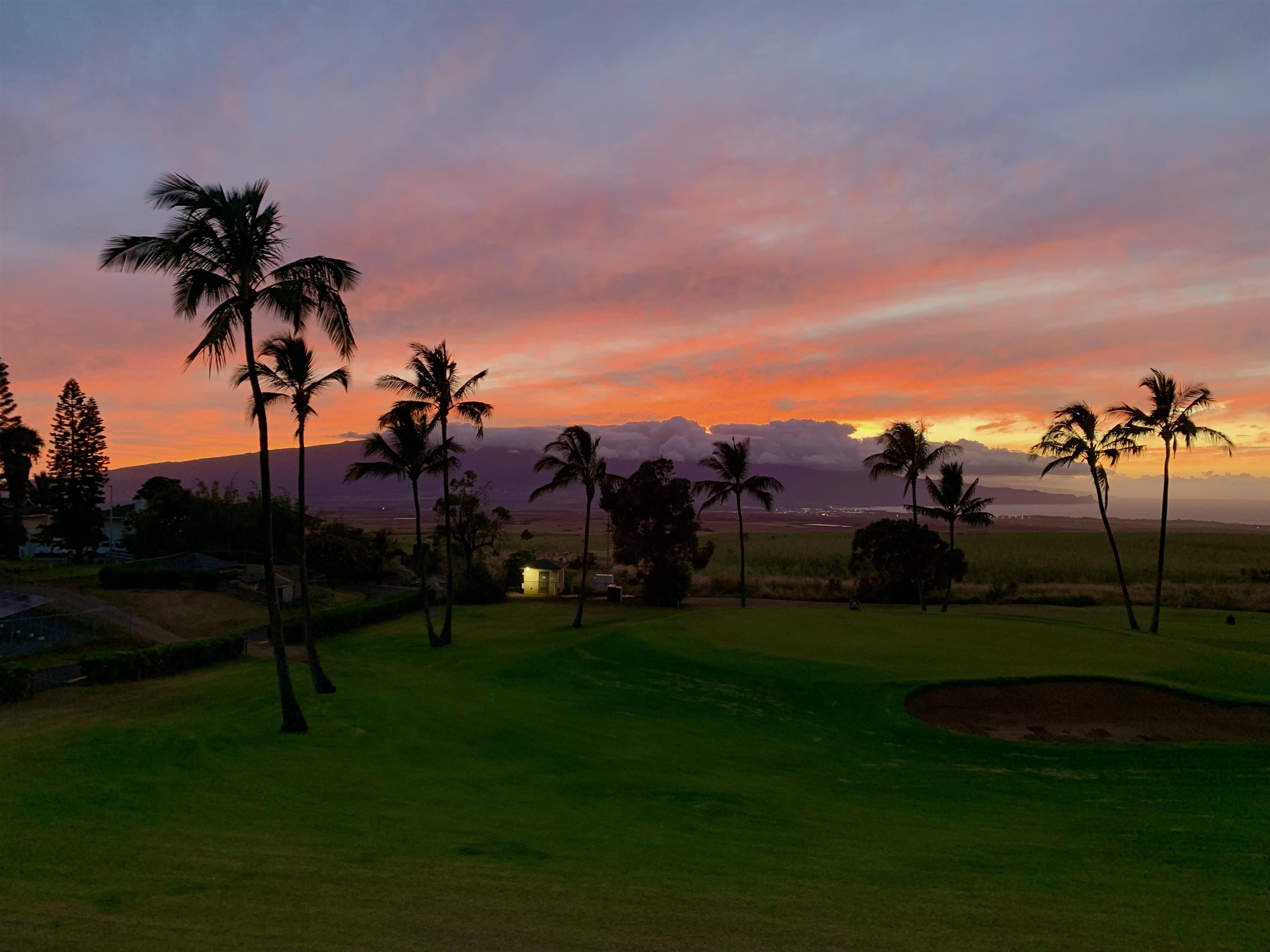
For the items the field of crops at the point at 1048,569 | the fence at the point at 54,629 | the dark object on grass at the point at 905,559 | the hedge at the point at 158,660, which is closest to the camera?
the hedge at the point at 158,660

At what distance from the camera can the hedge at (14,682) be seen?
72.4 ft

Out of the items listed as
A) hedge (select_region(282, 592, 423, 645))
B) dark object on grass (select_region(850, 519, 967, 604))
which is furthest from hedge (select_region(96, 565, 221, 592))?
dark object on grass (select_region(850, 519, 967, 604))

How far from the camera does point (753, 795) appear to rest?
13.4m

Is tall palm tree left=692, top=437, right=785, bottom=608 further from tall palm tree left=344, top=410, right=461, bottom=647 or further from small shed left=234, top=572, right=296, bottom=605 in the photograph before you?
small shed left=234, top=572, right=296, bottom=605

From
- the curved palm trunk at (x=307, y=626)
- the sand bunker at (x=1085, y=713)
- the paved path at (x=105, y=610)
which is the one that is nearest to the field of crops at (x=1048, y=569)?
the sand bunker at (x=1085, y=713)

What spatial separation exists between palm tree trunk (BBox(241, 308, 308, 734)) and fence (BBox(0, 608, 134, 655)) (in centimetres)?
2303

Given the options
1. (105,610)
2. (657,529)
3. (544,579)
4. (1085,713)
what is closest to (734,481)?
(657,529)

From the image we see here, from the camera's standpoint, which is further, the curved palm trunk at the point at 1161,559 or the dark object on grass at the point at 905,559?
the dark object on grass at the point at 905,559

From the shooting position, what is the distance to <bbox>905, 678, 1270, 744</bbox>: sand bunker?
62.7ft

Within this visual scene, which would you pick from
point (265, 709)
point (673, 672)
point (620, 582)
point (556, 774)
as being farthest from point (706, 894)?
point (620, 582)

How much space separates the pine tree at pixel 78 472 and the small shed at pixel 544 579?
4463 cm

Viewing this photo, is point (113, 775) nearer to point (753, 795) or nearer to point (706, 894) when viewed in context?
point (706, 894)

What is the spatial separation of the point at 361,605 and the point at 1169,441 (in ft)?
160

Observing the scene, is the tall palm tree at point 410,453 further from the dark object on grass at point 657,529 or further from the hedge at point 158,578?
the hedge at point 158,578
